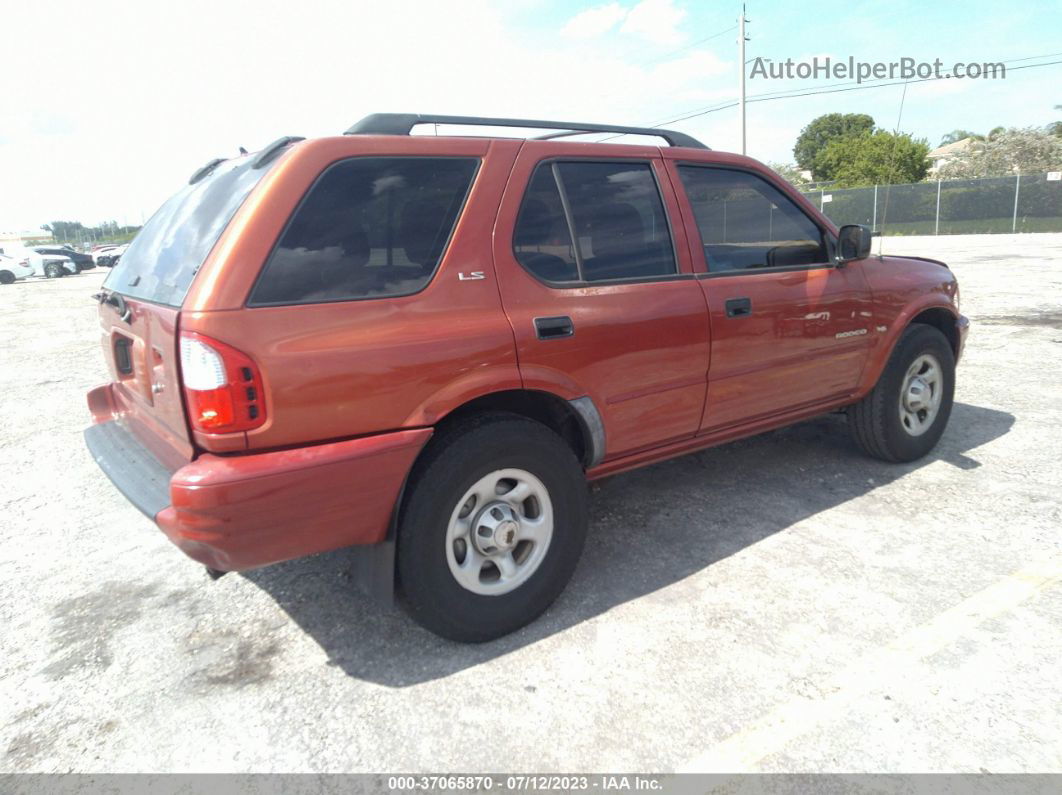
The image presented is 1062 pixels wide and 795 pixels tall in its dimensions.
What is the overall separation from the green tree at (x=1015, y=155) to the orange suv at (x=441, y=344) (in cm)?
4018

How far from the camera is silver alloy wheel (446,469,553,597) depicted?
269 cm

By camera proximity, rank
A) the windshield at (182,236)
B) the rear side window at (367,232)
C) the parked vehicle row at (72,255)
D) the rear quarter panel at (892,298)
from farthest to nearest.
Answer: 1. the parked vehicle row at (72,255)
2. the rear quarter panel at (892,298)
3. the windshield at (182,236)
4. the rear side window at (367,232)

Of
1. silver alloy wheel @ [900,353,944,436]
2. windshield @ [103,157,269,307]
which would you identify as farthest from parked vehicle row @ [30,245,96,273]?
silver alloy wheel @ [900,353,944,436]

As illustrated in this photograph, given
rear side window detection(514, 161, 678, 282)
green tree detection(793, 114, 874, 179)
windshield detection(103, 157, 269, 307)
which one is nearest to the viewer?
windshield detection(103, 157, 269, 307)

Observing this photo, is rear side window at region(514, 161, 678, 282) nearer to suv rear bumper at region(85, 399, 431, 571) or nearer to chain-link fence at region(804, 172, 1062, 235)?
suv rear bumper at region(85, 399, 431, 571)

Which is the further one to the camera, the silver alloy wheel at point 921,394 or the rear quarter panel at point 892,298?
the silver alloy wheel at point 921,394

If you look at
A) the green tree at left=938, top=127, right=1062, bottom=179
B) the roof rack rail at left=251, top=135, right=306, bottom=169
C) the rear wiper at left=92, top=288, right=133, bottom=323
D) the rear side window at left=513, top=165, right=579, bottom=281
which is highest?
the green tree at left=938, top=127, right=1062, bottom=179

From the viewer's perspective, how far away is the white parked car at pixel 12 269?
1302 inches

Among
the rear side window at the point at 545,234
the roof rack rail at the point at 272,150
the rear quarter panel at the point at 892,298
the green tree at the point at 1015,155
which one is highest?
the green tree at the point at 1015,155

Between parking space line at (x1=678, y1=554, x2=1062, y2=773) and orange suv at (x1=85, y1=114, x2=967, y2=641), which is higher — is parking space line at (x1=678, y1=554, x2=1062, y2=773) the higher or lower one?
the lower one

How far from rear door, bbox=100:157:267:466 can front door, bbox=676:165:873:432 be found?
2.04 meters

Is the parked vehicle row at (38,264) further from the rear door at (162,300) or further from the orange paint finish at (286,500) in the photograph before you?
→ the orange paint finish at (286,500)

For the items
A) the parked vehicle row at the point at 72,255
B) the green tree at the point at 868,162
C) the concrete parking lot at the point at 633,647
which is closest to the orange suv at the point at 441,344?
the concrete parking lot at the point at 633,647

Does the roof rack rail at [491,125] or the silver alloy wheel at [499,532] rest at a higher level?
the roof rack rail at [491,125]
